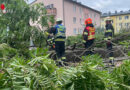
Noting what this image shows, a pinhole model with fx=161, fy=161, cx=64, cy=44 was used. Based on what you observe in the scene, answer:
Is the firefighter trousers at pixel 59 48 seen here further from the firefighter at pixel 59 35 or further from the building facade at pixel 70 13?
the building facade at pixel 70 13

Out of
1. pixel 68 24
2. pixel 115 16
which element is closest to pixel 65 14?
pixel 68 24

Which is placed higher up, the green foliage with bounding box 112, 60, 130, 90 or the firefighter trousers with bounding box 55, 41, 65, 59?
the green foliage with bounding box 112, 60, 130, 90

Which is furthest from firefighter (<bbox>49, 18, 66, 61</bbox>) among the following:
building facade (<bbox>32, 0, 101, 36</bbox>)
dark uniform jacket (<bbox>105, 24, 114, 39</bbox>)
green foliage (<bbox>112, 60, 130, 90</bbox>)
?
building facade (<bbox>32, 0, 101, 36</bbox>)

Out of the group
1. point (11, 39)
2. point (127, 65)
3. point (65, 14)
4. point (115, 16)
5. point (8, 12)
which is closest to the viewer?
point (127, 65)

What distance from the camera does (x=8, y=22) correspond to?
13.5 ft

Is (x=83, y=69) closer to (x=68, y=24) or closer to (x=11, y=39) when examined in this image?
(x=11, y=39)

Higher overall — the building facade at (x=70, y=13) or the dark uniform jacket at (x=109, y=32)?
the building facade at (x=70, y=13)

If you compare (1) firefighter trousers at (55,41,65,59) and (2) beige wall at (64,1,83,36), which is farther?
(2) beige wall at (64,1,83,36)

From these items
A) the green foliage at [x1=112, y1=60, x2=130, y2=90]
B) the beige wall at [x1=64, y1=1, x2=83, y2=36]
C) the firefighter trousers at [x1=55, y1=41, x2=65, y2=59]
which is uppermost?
the beige wall at [x1=64, y1=1, x2=83, y2=36]

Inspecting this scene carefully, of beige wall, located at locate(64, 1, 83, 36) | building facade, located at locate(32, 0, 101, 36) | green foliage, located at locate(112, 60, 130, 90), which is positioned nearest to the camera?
green foliage, located at locate(112, 60, 130, 90)

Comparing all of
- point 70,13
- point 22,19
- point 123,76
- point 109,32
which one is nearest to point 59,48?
point 22,19

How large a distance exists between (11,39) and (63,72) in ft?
7.81

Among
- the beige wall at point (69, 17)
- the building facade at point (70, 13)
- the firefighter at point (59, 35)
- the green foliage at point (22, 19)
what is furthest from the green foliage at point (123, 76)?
the beige wall at point (69, 17)

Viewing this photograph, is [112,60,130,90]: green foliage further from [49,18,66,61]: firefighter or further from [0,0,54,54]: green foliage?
[49,18,66,61]: firefighter
